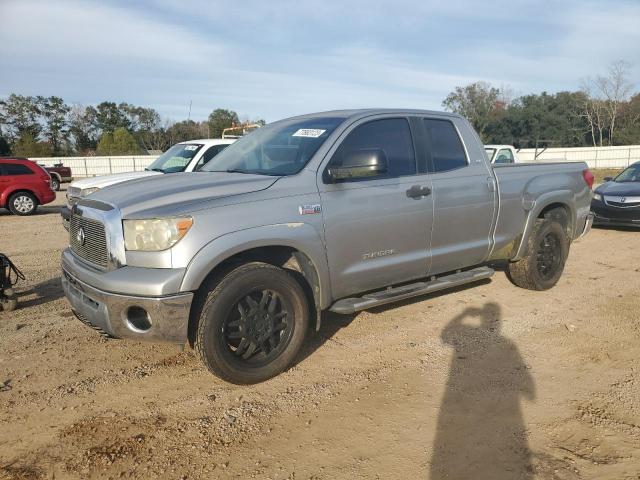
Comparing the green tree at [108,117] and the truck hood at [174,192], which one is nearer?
the truck hood at [174,192]

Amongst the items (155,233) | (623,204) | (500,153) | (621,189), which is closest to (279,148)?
(155,233)

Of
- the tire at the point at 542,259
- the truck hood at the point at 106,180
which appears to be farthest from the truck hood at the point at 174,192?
the truck hood at the point at 106,180

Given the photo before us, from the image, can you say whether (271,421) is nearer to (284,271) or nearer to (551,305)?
(284,271)

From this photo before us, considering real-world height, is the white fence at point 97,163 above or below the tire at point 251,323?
above

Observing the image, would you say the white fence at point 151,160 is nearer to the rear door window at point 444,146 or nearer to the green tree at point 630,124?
the green tree at point 630,124

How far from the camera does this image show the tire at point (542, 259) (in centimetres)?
568

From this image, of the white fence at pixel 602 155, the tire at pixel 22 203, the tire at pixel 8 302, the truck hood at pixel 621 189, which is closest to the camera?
the tire at pixel 8 302

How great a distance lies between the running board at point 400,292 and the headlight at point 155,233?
139 cm

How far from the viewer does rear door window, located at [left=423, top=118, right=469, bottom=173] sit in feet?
15.5

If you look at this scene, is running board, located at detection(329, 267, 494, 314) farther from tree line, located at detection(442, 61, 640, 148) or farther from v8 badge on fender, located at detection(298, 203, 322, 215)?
tree line, located at detection(442, 61, 640, 148)

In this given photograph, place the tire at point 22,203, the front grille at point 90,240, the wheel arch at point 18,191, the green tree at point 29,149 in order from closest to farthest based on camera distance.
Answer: the front grille at point 90,240 < the wheel arch at point 18,191 < the tire at point 22,203 < the green tree at point 29,149

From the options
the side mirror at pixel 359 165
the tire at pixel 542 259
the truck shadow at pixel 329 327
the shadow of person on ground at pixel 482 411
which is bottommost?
the shadow of person on ground at pixel 482 411

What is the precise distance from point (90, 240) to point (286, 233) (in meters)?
1.41

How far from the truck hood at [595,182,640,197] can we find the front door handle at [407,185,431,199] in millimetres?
7612
